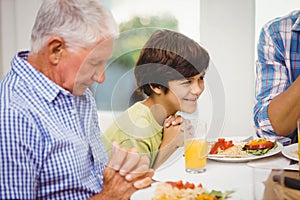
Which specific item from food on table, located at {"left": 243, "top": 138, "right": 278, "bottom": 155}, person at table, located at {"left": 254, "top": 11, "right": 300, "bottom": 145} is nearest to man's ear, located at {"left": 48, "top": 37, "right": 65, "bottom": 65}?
food on table, located at {"left": 243, "top": 138, "right": 278, "bottom": 155}

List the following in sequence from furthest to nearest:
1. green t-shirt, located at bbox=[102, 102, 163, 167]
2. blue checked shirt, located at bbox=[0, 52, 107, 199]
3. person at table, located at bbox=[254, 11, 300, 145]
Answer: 1. person at table, located at bbox=[254, 11, 300, 145]
2. green t-shirt, located at bbox=[102, 102, 163, 167]
3. blue checked shirt, located at bbox=[0, 52, 107, 199]

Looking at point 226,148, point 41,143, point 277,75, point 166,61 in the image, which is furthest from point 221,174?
point 277,75

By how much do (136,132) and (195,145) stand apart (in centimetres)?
16

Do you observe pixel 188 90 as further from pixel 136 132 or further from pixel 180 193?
pixel 180 193

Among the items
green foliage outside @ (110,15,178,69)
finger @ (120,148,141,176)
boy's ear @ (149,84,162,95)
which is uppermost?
green foliage outside @ (110,15,178,69)

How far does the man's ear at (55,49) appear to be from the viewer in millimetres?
976

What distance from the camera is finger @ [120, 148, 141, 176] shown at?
1033mm

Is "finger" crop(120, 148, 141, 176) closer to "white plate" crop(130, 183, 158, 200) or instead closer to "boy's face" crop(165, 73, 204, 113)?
"white plate" crop(130, 183, 158, 200)

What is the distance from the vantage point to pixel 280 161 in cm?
120

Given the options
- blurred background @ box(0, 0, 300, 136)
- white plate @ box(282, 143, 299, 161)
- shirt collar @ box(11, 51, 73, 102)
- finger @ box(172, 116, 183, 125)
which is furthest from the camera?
blurred background @ box(0, 0, 300, 136)

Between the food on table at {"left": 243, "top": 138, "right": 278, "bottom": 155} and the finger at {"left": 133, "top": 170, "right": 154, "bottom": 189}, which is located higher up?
the finger at {"left": 133, "top": 170, "right": 154, "bottom": 189}

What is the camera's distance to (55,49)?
0.99 m

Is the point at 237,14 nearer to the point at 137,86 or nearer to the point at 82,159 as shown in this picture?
the point at 137,86

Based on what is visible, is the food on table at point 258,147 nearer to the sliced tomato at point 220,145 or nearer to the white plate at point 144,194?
the sliced tomato at point 220,145
